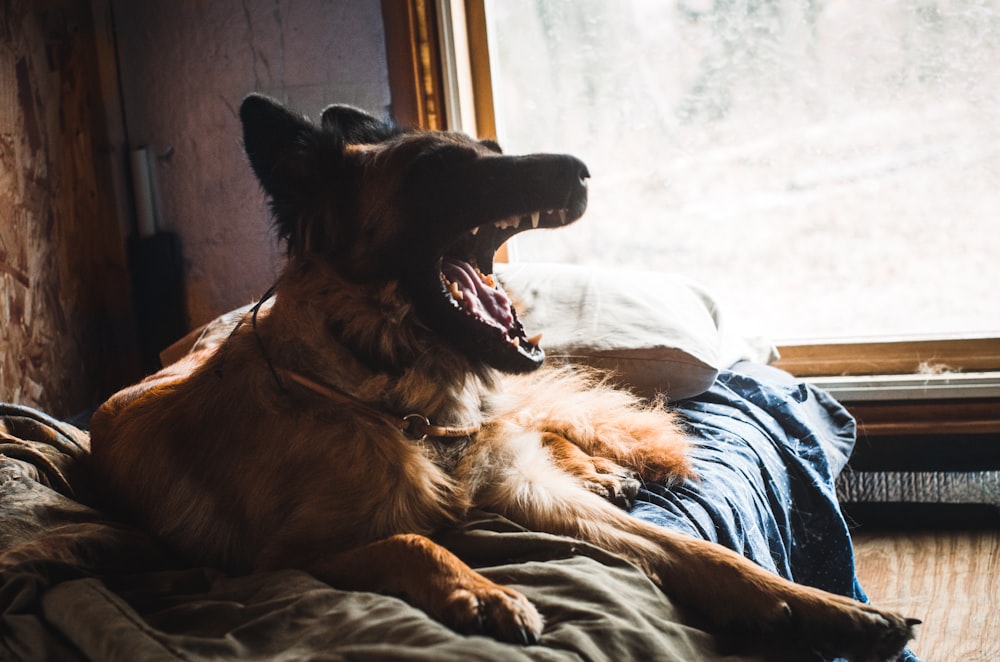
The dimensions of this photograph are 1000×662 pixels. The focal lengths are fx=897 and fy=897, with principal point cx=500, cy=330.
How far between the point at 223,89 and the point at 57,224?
28.3 inches

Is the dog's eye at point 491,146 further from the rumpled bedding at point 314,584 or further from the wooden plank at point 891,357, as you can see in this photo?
the wooden plank at point 891,357

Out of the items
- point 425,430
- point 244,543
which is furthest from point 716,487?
point 244,543

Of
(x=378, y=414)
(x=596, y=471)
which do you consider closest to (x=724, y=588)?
(x=596, y=471)

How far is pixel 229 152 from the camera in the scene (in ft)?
10.4

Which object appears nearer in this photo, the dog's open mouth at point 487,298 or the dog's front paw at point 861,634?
the dog's front paw at point 861,634

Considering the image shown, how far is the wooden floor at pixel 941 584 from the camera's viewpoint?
82.3 inches

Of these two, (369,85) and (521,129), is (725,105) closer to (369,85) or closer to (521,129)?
(521,129)

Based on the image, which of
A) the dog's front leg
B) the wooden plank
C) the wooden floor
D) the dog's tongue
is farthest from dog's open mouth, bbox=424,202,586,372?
the wooden plank

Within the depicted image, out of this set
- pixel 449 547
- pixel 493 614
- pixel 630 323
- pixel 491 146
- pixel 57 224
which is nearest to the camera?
pixel 493 614

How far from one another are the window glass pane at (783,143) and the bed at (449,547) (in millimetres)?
1081

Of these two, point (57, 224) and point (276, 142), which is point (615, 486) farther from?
point (57, 224)

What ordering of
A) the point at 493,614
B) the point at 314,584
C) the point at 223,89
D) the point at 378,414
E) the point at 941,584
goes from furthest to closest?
the point at 223,89 < the point at 941,584 < the point at 378,414 < the point at 314,584 < the point at 493,614

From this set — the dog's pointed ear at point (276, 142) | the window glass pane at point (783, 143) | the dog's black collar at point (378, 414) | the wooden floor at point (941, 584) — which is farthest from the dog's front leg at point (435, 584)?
the window glass pane at point (783, 143)

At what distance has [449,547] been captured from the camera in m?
1.29
